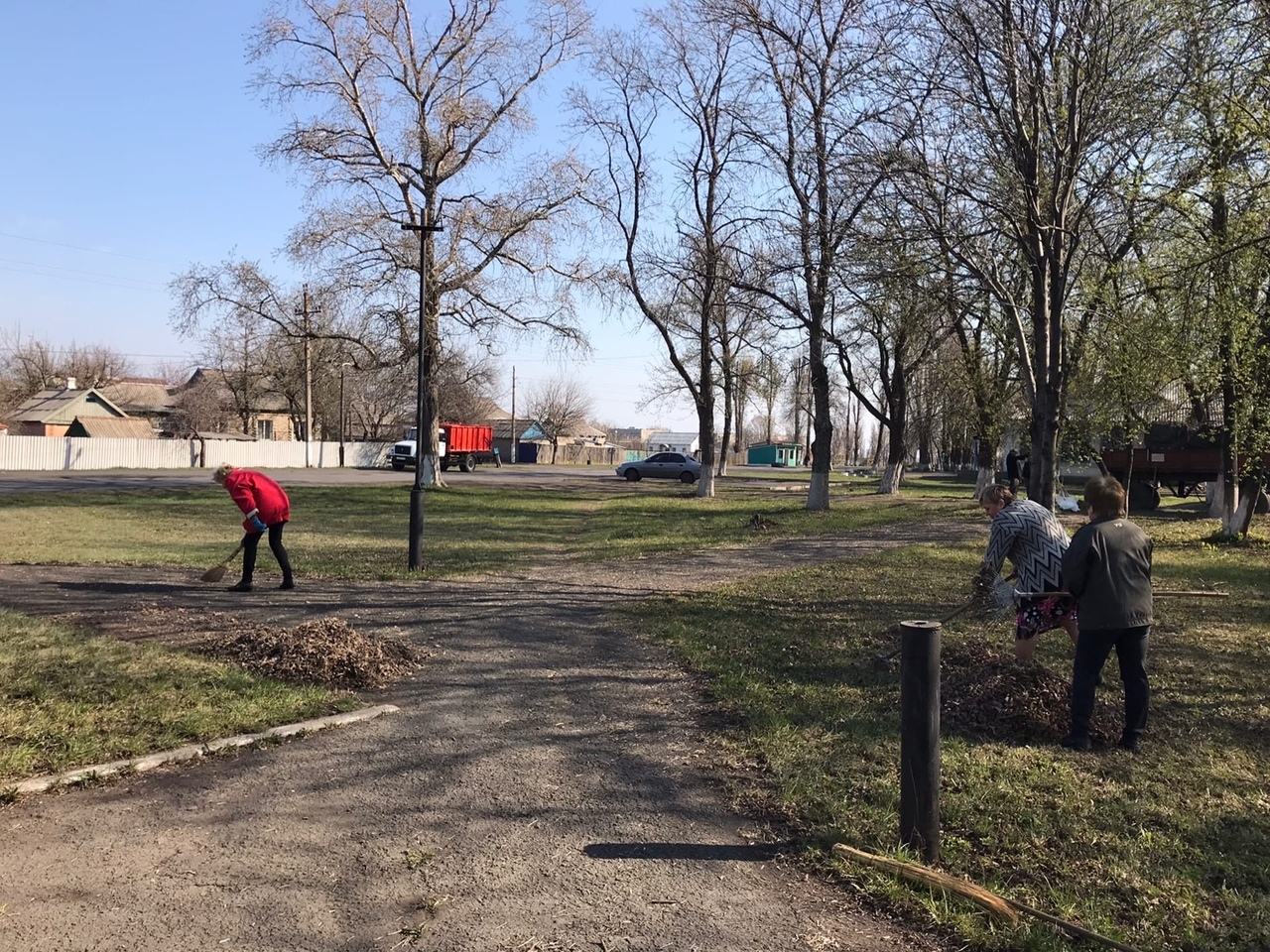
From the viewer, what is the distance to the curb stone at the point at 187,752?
4.16 meters

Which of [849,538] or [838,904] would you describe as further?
[849,538]

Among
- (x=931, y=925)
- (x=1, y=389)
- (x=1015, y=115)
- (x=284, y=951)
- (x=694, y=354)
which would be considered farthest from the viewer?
(x=1, y=389)

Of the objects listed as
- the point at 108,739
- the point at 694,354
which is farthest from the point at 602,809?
the point at 694,354

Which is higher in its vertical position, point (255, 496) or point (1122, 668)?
point (255, 496)

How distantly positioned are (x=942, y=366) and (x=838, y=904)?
94.9 feet

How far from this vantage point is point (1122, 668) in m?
5.27

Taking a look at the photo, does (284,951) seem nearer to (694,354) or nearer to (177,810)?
(177,810)

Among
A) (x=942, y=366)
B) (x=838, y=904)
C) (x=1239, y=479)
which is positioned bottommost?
(x=838, y=904)

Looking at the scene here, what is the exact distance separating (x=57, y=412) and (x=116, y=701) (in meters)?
57.9

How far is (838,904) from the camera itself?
338cm

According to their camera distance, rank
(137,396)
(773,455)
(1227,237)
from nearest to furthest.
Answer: (1227,237), (137,396), (773,455)

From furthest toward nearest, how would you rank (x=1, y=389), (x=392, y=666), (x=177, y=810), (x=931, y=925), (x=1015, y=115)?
(x=1, y=389) < (x=1015, y=115) < (x=392, y=666) < (x=177, y=810) < (x=931, y=925)

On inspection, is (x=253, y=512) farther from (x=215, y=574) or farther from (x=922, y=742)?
(x=922, y=742)

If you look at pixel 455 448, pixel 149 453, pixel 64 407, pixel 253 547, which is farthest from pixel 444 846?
pixel 64 407
